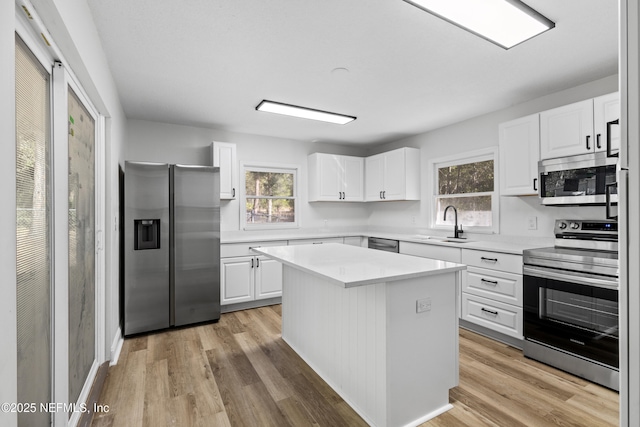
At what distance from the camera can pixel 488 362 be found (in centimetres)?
256

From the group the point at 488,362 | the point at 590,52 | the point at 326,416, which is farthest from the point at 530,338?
the point at 590,52

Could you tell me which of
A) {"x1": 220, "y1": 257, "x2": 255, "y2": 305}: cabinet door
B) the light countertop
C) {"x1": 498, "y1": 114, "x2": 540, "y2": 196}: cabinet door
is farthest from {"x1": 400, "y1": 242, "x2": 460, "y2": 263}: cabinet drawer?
{"x1": 220, "y1": 257, "x2": 255, "y2": 305}: cabinet door

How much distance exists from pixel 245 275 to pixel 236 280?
0.12 metres

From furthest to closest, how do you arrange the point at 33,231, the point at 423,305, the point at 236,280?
the point at 236,280 < the point at 423,305 < the point at 33,231

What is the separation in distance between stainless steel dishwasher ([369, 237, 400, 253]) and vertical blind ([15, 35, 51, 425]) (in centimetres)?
353

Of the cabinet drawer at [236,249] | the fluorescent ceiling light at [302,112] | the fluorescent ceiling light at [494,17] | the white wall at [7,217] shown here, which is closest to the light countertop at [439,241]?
the cabinet drawer at [236,249]

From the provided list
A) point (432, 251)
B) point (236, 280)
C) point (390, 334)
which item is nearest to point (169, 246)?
point (236, 280)

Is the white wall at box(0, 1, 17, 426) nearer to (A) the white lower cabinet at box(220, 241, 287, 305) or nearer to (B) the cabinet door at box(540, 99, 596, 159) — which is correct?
(A) the white lower cabinet at box(220, 241, 287, 305)

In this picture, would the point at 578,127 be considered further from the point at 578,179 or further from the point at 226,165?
the point at 226,165

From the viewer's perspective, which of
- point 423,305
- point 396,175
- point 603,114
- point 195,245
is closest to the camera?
point 423,305

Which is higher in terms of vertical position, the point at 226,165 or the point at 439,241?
the point at 226,165

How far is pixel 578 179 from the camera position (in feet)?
8.57

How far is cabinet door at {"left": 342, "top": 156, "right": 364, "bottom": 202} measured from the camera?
512 cm

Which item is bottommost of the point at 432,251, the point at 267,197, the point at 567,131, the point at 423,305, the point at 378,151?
the point at 423,305
